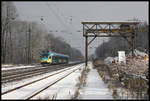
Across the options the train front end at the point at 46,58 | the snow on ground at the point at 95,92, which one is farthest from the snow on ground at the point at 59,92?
the train front end at the point at 46,58

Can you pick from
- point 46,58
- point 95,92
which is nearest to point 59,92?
point 95,92

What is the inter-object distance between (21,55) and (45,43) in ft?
26.7

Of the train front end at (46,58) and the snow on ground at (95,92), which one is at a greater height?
the train front end at (46,58)

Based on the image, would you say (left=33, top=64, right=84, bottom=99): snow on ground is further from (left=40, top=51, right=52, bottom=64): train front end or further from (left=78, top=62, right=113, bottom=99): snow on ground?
(left=40, top=51, right=52, bottom=64): train front end

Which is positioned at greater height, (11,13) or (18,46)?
(11,13)

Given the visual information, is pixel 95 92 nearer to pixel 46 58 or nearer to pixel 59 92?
pixel 59 92

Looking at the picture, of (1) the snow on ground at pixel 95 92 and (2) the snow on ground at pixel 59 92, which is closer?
(2) the snow on ground at pixel 59 92

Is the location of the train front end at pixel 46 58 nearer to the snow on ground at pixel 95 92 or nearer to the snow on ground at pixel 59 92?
the snow on ground at pixel 59 92

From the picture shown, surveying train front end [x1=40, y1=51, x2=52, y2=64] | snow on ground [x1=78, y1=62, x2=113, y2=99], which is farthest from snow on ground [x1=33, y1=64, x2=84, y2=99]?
train front end [x1=40, y1=51, x2=52, y2=64]

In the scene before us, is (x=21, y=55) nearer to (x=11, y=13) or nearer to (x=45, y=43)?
(x=45, y=43)

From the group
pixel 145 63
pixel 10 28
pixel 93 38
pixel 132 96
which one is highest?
pixel 10 28

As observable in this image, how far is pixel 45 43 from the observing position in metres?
65.8

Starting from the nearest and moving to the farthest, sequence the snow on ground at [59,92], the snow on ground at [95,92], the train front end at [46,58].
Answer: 1. the snow on ground at [59,92]
2. the snow on ground at [95,92]
3. the train front end at [46,58]

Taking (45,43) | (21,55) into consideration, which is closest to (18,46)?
(21,55)
